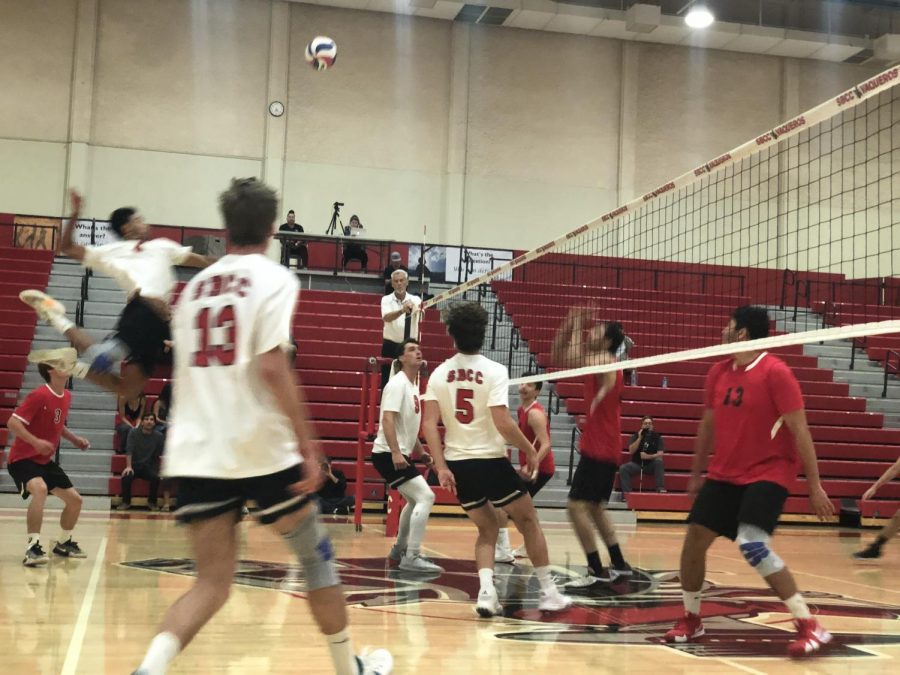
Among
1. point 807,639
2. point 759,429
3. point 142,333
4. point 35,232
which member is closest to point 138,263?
point 142,333

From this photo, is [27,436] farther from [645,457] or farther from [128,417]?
[645,457]

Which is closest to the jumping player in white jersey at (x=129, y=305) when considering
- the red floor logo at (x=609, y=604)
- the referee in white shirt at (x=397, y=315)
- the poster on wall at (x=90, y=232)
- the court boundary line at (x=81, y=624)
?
the court boundary line at (x=81, y=624)

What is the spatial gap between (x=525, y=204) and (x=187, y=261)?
17943 millimetres

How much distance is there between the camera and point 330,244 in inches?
800

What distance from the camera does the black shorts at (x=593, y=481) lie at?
7.22 meters

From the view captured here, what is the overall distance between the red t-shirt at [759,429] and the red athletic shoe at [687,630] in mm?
761

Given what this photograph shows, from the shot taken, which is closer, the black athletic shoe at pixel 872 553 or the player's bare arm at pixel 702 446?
the player's bare arm at pixel 702 446

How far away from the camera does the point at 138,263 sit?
6.07 meters

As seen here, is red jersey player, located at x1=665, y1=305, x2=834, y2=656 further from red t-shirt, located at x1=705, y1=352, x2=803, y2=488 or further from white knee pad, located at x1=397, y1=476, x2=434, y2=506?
white knee pad, located at x1=397, y1=476, x2=434, y2=506

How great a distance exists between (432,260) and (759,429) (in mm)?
16490

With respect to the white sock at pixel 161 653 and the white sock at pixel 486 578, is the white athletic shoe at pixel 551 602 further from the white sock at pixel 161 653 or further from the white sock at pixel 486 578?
the white sock at pixel 161 653

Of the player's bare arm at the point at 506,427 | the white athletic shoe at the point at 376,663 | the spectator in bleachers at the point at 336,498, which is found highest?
the player's bare arm at the point at 506,427

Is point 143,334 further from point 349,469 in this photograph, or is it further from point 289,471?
point 349,469

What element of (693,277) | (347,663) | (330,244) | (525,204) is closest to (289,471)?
(347,663)
